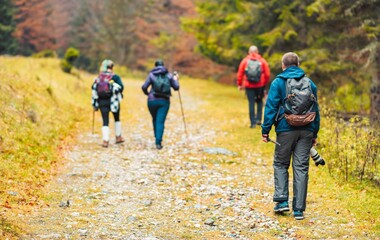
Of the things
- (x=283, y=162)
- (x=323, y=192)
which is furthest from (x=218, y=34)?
(x=283, y=162)

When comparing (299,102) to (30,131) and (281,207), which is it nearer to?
(281,207)

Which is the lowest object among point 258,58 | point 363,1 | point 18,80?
point 18,80

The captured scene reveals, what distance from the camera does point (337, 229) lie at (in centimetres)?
652

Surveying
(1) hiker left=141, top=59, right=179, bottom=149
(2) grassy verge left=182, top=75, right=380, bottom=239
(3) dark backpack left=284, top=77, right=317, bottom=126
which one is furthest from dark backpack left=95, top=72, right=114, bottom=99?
(3) dark backpack left=284, top=77, right=317, bottom=126

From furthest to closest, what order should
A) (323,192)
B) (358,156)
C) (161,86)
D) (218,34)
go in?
(218,34) < (161,86) < (358,156) < (323,192)

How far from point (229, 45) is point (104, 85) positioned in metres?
11.9

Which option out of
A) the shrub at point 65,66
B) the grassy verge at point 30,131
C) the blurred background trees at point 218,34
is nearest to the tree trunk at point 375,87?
the blurred background trees at point 218,34

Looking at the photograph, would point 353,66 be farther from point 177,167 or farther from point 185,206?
point 185,206

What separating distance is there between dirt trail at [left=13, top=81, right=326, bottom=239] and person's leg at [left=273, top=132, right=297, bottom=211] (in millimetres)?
344

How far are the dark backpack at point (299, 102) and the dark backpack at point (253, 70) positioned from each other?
20.5ft

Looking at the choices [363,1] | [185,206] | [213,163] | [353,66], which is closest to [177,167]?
[213,163]

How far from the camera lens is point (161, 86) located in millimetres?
11703

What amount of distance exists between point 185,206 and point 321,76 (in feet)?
40.0

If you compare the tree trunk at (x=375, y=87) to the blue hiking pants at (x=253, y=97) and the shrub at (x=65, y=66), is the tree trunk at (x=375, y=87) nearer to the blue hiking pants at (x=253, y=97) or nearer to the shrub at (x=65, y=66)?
the blue hiking pants at (x=253, y=97)
